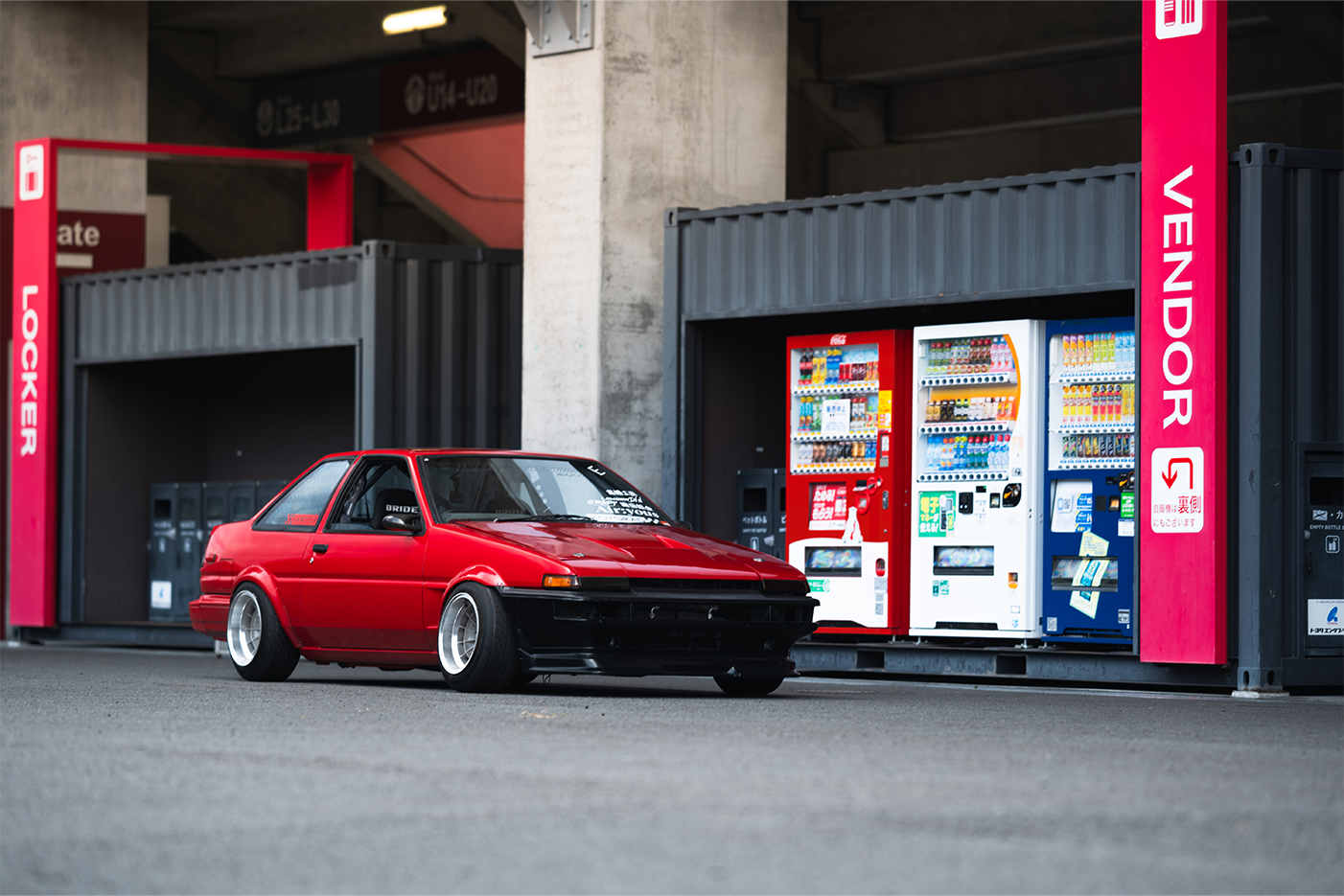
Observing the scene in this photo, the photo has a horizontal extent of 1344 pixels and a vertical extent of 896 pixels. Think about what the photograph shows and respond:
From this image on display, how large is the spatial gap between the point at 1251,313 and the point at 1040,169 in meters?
15.1

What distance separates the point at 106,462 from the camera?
71.4 ft

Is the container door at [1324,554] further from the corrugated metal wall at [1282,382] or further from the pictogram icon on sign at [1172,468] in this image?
the pictogram icon on sign at [1172,468]

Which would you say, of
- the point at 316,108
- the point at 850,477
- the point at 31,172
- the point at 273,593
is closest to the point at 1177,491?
the point at 850,477

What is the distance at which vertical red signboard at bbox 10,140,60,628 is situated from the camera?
69.4 feet

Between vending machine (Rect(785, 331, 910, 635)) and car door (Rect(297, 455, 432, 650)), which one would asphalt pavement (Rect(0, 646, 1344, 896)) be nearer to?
car door (Rect(297, 455, 432, 650))

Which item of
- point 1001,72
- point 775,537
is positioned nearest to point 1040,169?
point 1001,72

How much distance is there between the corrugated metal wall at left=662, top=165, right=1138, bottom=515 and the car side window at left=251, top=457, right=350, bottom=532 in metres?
4.04

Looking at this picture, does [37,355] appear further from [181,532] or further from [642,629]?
[642,629]

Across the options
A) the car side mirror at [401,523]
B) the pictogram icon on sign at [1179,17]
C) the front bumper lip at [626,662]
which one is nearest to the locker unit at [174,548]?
the car side mirror at [401,523]

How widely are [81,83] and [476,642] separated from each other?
45.4ft

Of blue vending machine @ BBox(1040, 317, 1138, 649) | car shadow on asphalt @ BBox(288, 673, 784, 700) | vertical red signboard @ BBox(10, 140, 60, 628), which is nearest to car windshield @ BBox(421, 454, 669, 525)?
car shadow on asphalt @ BBox(288, 673, 784, 700)

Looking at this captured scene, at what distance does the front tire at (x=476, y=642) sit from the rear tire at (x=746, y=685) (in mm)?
1297

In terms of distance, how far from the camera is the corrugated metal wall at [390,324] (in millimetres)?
18578

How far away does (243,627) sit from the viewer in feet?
43.3
